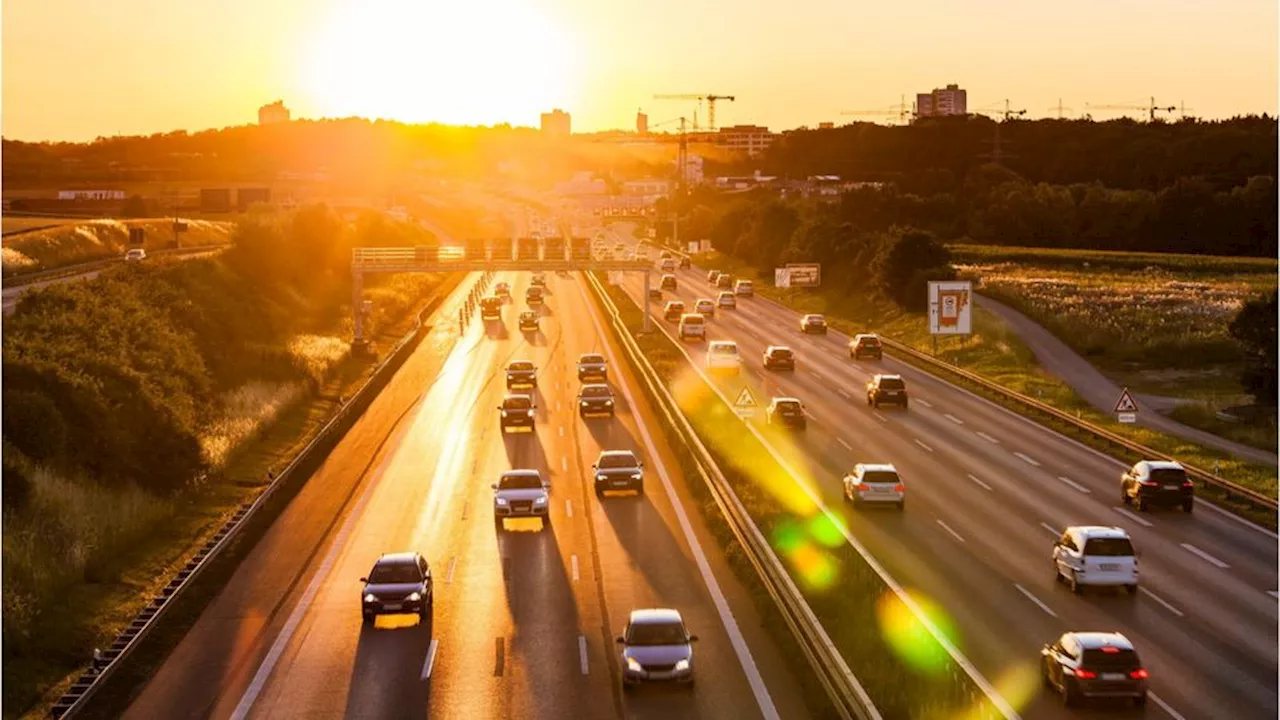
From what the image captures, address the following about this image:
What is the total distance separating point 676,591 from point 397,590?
260 inches

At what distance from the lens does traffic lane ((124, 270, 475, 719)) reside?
28.4 metres

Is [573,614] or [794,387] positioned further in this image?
[794,387]

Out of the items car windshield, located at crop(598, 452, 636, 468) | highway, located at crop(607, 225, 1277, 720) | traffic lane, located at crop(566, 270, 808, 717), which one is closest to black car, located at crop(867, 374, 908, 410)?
highway, located at crop(607, 225, 1277, 720)

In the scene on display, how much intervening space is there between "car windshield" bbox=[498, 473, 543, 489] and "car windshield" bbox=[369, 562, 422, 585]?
11.0m

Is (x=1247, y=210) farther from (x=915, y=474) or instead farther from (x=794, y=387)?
(x=915, y=474)

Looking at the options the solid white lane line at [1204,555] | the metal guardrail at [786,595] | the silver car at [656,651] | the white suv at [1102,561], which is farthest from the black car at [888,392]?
the silver car at [656,651]

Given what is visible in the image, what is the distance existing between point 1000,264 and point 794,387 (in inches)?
3596

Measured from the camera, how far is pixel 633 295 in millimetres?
139750

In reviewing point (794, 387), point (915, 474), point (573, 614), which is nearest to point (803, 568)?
point (573, 614)

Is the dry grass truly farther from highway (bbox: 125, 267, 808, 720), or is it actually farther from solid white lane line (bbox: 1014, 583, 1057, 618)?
solid white lane line (bbox: 1014, 583, 1057, 618)

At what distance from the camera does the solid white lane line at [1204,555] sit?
126 ft

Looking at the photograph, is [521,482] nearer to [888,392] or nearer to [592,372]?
[888,392]

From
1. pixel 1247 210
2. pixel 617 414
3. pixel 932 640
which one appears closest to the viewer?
pixel 932 640

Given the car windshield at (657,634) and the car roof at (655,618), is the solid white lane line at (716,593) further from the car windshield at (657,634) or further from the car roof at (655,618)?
the car roof at (655,618)
